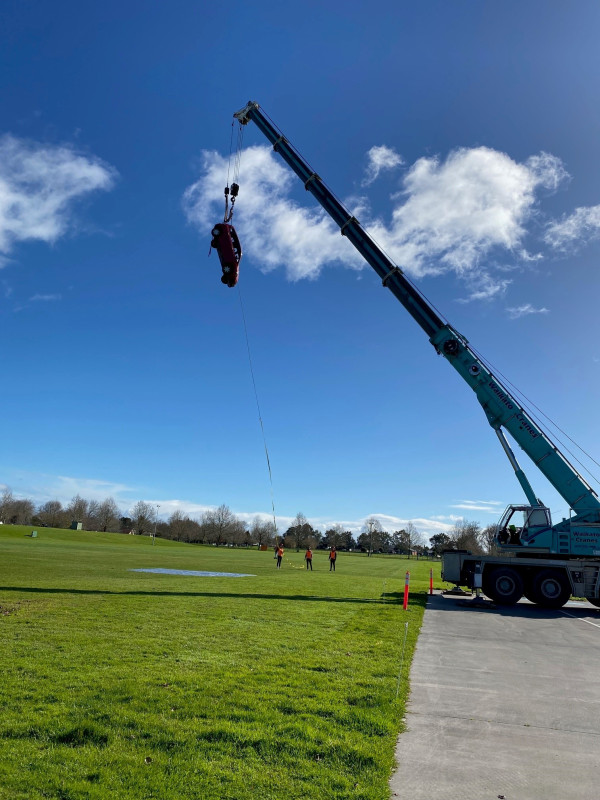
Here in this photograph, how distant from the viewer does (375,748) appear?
5113mm

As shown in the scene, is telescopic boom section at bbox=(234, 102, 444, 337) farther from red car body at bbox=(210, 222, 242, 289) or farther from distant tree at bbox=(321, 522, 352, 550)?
distant tree at bbox=(321, 522, 352, 550)

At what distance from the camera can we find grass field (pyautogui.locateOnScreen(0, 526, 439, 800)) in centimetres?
434

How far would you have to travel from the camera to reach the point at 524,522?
20.6 m

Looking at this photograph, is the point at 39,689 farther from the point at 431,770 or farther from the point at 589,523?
the point at 589,523

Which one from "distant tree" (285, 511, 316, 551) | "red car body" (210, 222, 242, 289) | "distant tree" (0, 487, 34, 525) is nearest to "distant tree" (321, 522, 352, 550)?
"distant tree" (285, 511, 316, 551)

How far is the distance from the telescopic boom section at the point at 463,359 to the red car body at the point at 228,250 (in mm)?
10099

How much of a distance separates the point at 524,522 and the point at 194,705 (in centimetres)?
1774

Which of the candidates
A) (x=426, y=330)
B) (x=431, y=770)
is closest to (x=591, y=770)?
(x=431, y=770)

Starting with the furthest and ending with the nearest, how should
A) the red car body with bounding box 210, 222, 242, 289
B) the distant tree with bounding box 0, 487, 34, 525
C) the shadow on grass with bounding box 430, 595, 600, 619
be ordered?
the distant tree with bounding box 0, 487, 34, 525 → the shadow on grass with bounding box 430, 595, 600, 619 → the red car body with bounding box 210, 222, 242, 289

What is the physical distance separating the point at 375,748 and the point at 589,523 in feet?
56.8

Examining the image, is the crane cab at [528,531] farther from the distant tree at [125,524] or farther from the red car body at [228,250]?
the distant tree at [125,524]

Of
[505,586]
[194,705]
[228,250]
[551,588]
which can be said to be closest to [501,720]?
[194,705]

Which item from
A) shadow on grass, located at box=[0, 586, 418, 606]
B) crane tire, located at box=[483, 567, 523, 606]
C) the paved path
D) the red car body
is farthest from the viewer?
crane tire, located at box=[483, 567, 523, 606]

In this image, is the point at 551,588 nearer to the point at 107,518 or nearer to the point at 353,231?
the point at 353,231
